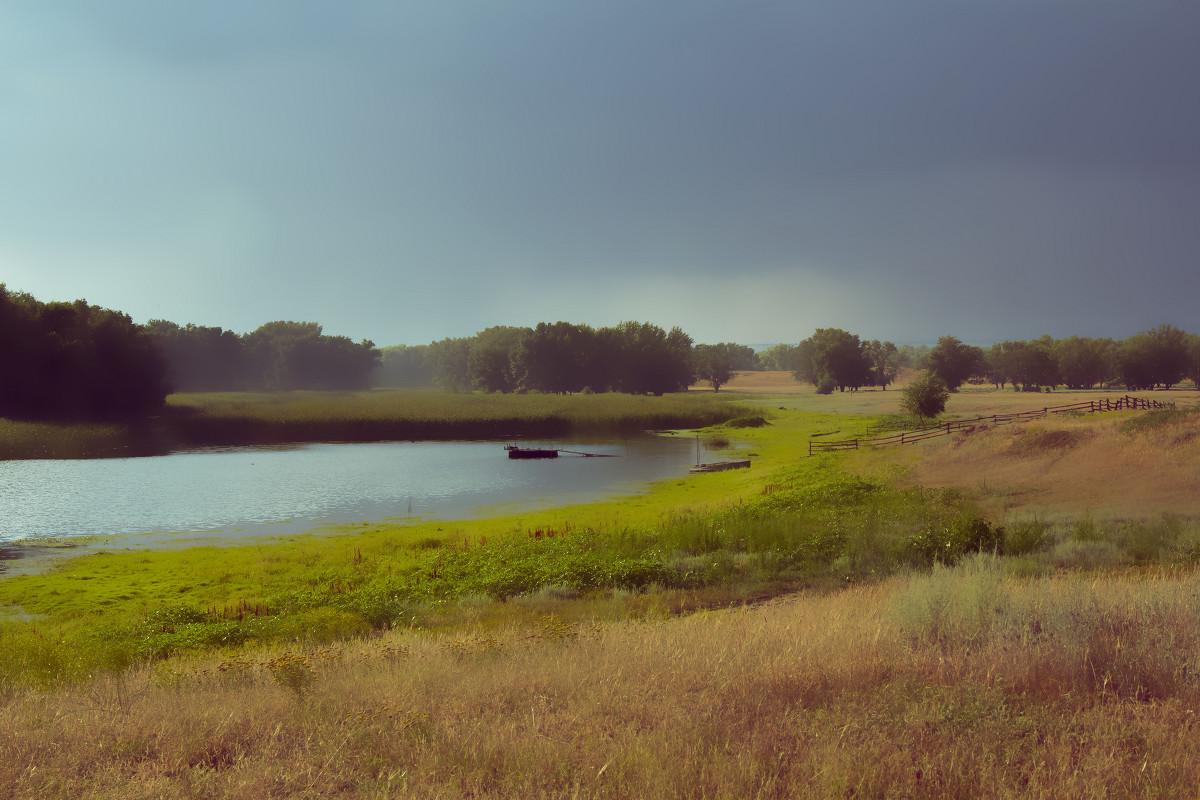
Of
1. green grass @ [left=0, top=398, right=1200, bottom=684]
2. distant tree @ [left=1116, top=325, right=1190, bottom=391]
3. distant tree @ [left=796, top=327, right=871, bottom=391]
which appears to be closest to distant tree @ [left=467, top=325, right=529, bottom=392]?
distant tree @ [left=796, top=327, right=871, bottom=391]

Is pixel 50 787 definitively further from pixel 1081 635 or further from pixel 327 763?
pixel 1081 635

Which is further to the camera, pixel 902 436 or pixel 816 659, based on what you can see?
pixel 902 436

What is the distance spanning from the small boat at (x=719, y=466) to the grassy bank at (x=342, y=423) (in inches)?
1080

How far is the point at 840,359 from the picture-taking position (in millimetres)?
117562

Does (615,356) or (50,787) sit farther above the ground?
(615,356)

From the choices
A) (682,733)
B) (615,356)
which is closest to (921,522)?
(682,733)

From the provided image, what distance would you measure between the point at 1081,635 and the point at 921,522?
545 inches

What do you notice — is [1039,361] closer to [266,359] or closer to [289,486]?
[289,486]

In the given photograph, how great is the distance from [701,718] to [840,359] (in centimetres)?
11887

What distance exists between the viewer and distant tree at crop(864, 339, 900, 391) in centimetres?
12581

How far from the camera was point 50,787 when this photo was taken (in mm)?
5176

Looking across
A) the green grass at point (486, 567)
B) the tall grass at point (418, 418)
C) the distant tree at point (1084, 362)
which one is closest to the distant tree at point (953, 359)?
the distant tree at point (1084, 362)

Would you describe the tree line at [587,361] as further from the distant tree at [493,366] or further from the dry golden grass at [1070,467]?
the dry golden grass at [1070,467]

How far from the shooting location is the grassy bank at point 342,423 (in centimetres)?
5312
